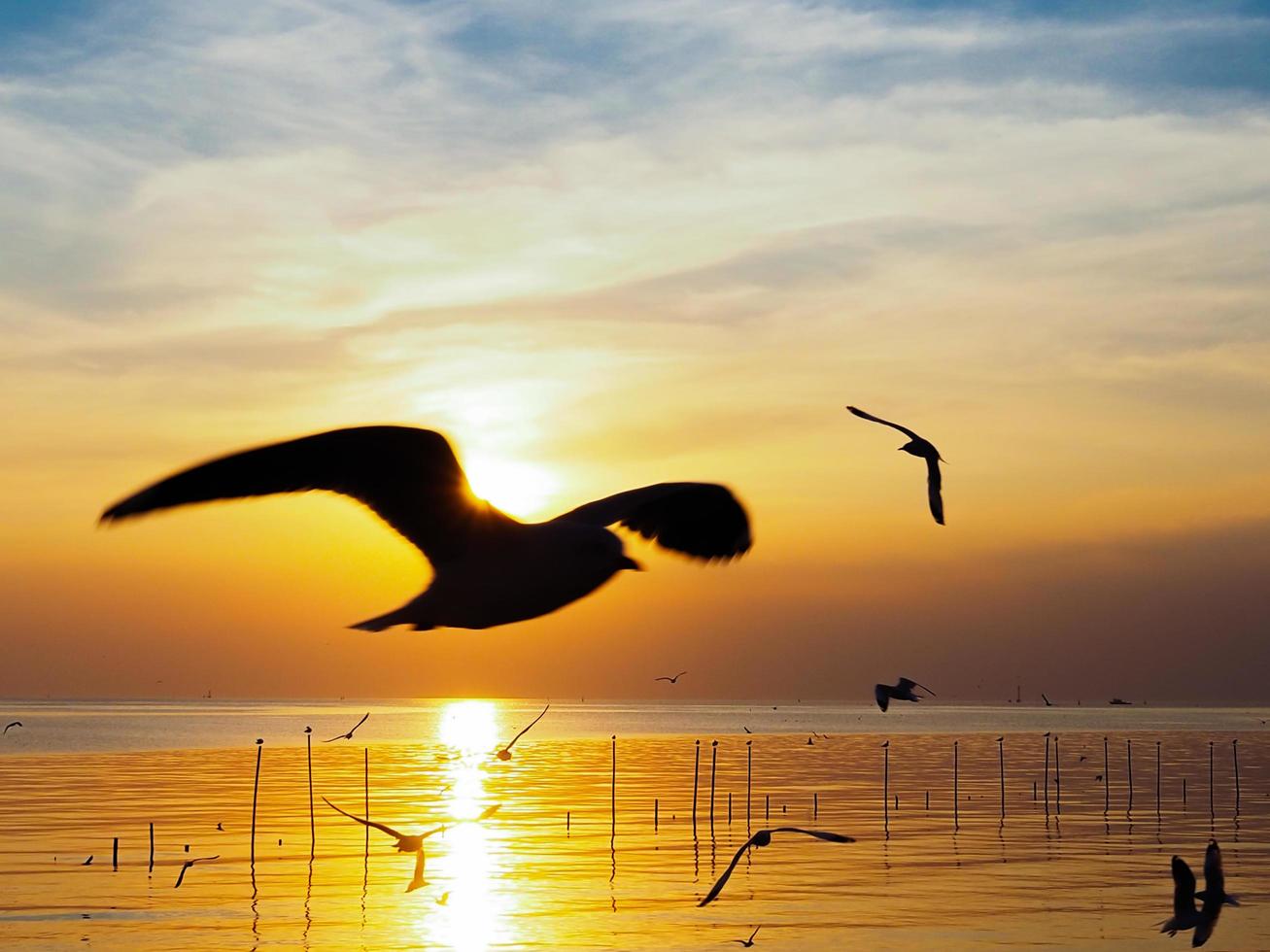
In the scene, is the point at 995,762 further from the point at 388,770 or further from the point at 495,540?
the point at 495,540

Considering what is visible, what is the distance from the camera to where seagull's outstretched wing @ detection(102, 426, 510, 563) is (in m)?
10.0

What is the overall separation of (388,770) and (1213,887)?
104 metres

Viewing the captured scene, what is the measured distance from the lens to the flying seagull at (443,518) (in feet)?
34.2

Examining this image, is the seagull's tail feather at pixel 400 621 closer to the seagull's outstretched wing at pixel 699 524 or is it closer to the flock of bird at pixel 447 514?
the flock of bird at pixel 447 514

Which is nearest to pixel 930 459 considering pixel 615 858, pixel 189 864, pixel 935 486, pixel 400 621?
pixel 935 486

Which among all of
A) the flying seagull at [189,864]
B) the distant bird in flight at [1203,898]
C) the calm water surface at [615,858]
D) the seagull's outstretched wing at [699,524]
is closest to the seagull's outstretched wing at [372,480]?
the seagull's outstretched wing at [699,524]

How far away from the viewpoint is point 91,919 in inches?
1757

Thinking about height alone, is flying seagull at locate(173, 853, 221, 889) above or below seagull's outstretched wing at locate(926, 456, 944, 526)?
below

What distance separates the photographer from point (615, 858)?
199 ft

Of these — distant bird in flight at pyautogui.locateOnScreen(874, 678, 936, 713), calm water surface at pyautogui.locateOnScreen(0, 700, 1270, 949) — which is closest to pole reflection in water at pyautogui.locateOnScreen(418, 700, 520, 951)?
calm water surface at pyautogui.locateOnScreen(0, 700, 1270, 949)

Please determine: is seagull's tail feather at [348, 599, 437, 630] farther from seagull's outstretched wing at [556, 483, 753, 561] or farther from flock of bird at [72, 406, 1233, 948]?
seagull's outstretched wing at [556, 483, 753, 561]

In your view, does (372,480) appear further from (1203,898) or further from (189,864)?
(189,864)

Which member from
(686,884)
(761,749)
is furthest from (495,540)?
(761,749)

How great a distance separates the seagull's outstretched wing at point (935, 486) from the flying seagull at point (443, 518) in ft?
6.50
